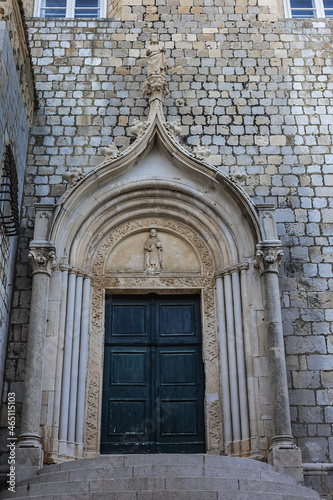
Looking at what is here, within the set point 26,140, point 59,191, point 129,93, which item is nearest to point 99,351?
point 59,191

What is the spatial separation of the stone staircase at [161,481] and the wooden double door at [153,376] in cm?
167

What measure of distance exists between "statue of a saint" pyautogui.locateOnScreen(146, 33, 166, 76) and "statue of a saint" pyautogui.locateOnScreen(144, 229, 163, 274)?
2.59 m

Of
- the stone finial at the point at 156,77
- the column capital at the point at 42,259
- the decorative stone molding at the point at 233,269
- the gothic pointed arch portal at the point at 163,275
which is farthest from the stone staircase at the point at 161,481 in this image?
the stone finial at the point at 156,77

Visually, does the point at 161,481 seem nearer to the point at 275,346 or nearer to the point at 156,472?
the point at 156,472

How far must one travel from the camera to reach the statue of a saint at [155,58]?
10664 mm

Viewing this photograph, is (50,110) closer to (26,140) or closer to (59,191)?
(26,140)

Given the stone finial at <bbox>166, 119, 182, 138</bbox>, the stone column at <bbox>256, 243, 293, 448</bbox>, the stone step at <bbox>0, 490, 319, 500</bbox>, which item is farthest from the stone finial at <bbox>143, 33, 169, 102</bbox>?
the stone step at <bbox>0, 490, 319, 500</bbox>

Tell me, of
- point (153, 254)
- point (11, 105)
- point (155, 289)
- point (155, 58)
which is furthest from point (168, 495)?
point (155, 58)

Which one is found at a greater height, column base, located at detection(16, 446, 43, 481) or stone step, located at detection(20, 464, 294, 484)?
column base, located at detection(16, 446, 43, 481)

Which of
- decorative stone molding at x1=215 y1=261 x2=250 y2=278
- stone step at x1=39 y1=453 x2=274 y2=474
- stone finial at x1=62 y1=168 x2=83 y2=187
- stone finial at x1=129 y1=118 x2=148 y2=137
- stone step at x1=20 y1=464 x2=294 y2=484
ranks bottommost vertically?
stone step at x1=20 y1=464 x2=294 y2=484

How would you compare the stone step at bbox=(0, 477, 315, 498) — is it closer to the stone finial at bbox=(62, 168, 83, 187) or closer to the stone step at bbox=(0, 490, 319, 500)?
the stone step at bbox=(0, 490, 319, 500)

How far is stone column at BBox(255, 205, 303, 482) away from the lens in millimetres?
8125

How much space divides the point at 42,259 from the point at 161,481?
12.4 feet

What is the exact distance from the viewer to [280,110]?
10.9 m
